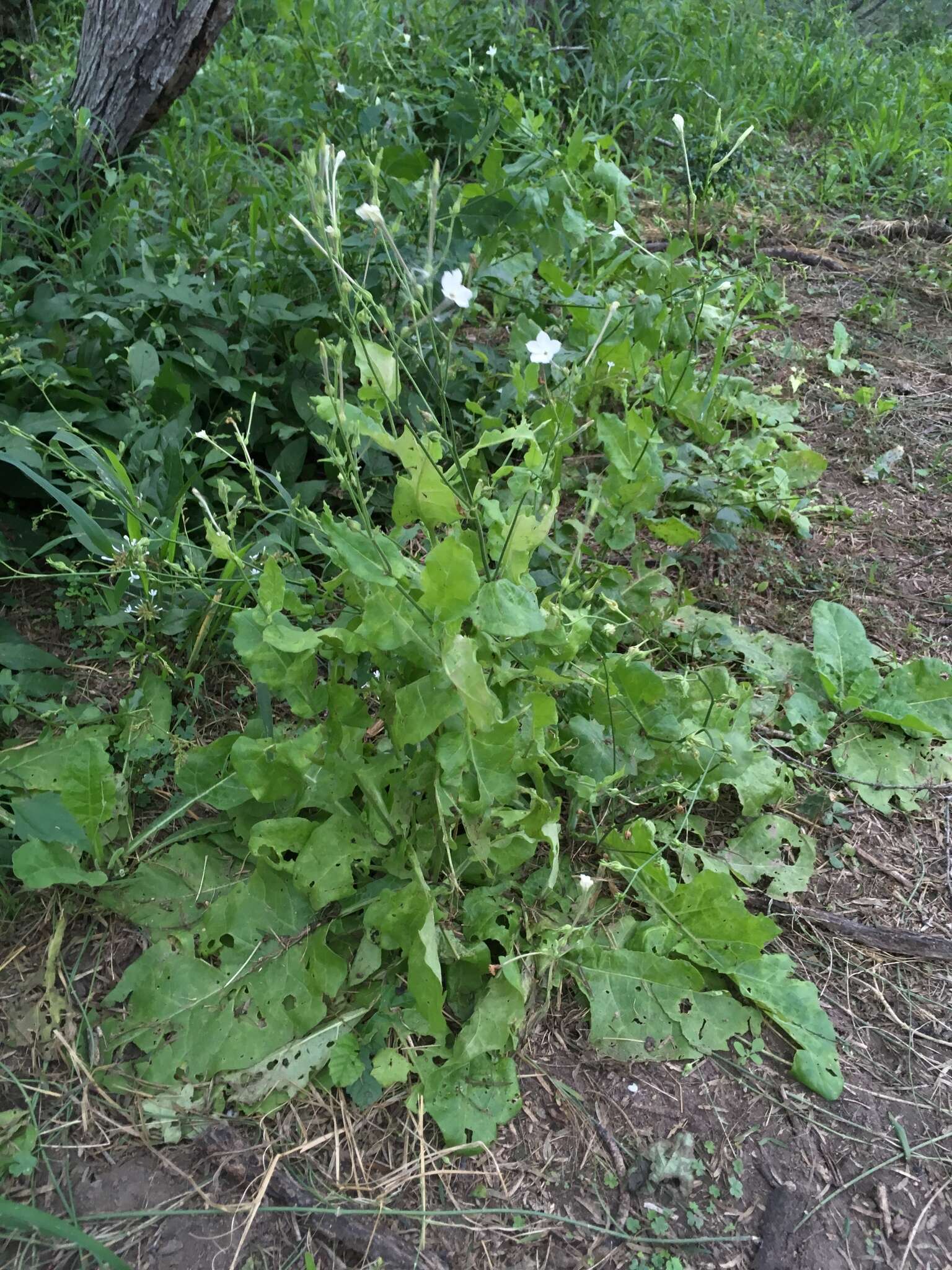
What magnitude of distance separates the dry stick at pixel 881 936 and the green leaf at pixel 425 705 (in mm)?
816

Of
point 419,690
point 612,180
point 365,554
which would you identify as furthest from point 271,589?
point 612,180

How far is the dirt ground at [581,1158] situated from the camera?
1.29m

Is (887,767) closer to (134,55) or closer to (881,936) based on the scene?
(881,936)

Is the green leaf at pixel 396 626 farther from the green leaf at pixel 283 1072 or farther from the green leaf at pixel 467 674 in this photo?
the green leaf at pixel 283 1072

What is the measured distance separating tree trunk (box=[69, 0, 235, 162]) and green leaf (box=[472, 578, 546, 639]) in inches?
79.1

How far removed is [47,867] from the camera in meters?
1.51

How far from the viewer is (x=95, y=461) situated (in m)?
1.92

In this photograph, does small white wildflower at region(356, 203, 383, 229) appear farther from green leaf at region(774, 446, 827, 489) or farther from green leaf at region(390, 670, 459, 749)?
green leaf at region(774, 446, 827, 489)

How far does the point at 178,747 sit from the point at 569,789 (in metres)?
0.79

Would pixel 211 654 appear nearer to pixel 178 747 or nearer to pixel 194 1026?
pixel 178 747

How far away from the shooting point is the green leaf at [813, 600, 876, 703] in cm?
205

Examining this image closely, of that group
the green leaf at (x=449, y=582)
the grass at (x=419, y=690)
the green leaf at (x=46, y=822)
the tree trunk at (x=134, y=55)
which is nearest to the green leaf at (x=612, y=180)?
the grass at (x=419, y=690)

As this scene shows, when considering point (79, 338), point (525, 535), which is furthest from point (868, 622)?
point (79, 338)

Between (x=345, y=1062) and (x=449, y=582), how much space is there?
0.79 meters
